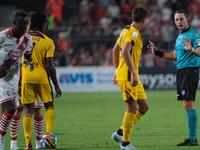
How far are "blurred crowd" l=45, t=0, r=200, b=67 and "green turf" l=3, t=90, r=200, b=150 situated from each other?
23.9ft

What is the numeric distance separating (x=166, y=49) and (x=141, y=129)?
12258mm

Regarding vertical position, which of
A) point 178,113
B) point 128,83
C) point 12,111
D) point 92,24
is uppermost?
point 92,24

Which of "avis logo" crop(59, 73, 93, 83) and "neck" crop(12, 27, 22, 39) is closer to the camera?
"neck" crop(12, 27, 22, 39)

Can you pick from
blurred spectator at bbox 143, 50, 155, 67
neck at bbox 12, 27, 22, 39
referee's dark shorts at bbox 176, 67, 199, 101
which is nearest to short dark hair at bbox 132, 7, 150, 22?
referee's dark shorts at bbox 176, 67, 199, 101

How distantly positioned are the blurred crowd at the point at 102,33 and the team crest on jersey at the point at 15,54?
13421 mm

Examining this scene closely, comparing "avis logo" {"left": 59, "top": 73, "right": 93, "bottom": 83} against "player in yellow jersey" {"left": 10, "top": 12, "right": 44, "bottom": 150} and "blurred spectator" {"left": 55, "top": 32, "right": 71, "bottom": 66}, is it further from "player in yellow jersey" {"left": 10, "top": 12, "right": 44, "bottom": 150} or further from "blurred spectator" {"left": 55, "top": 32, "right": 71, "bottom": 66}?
"player in yellow jersey" {"left": 10, "top": 12, "right": 44, "bottom": 150}

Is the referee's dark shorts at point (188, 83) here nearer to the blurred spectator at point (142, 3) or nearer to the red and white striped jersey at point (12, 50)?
the red and white striped jersey at point (12, 50)

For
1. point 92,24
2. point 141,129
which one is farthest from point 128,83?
point 92,24

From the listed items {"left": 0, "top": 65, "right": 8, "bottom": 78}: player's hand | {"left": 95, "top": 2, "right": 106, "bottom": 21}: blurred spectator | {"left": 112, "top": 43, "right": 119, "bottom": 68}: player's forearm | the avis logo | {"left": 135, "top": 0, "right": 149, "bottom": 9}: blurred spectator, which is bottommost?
the avis logo

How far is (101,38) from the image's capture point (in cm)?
1897

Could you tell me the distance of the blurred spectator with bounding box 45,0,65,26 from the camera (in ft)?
68.1

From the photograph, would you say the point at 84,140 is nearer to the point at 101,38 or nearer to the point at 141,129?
the point at 141,129

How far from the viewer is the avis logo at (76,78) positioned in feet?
59.8

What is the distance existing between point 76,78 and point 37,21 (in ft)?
41.3
